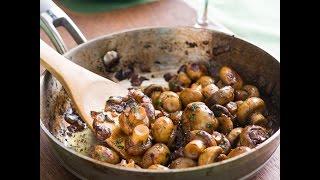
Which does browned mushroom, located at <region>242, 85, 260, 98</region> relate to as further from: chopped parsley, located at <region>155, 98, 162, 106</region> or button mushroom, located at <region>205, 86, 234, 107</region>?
chopped parsley, located at <region>155, 98, 162, 106</region>

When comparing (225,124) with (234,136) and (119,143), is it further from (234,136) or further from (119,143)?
(119,143)

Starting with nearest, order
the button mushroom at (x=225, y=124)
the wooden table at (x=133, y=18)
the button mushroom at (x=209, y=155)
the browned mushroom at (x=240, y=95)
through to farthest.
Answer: the button mushroom at (x=209, y=155), the button mushroom at (x=225, y=124), the browned mushroom at (x=240, y=95), the wooden table at (x=133, y=18)

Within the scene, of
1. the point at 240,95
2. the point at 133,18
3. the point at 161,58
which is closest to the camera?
the point at 240,95

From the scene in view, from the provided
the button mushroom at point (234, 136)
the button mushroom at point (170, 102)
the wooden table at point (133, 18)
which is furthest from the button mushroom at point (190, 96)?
the wooden table at point (133, 18)

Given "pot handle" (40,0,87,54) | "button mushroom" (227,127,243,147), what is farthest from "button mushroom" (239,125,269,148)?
"pot handle" (40,0,87,54)

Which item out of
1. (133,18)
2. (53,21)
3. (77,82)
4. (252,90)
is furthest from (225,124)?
(133,18)

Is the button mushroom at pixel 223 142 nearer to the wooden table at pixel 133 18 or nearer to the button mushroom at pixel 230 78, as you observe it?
the button mushroom at pixel 230 78
